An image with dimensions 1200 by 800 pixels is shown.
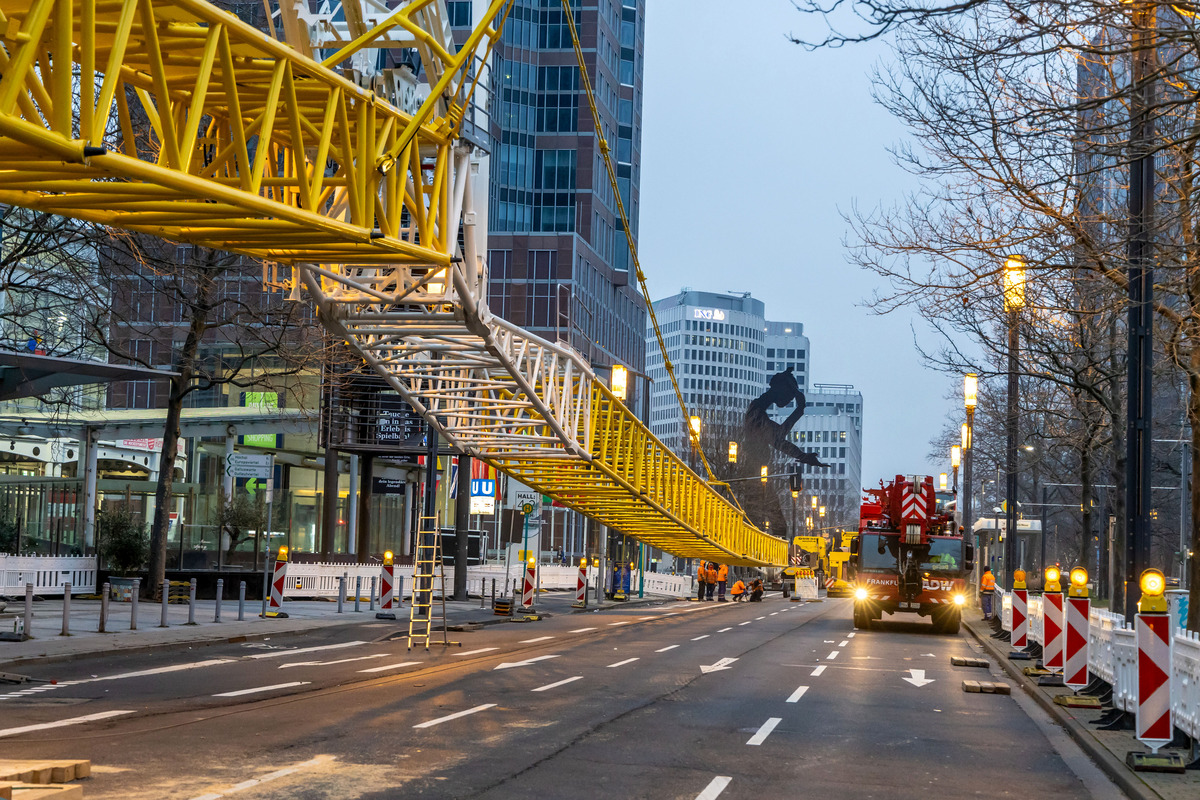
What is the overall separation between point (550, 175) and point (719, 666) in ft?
241

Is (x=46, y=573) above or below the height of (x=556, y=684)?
above

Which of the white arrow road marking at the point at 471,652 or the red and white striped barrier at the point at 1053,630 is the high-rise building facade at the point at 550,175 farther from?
the red and white striped barrier at the point at 1053,630

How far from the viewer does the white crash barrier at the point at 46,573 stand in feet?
95.0

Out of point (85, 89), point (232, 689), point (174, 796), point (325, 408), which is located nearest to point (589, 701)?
point (232, 689)

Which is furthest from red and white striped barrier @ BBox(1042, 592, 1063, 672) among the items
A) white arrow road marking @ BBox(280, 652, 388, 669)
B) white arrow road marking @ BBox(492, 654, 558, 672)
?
white arrow road marking @ BBox(280, 652, 388, 669)

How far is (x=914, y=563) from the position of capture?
1303 inches

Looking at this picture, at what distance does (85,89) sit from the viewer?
8688 mm

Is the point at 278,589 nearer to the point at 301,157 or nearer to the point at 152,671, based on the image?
the point at 152,671

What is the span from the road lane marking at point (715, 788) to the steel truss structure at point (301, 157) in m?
5.89

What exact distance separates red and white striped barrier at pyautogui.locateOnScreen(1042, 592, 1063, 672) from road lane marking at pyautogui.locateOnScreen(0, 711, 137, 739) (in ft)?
42.0

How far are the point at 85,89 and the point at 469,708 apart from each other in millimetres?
7973

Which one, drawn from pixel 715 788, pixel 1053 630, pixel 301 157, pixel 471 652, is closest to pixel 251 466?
pixel 471 652

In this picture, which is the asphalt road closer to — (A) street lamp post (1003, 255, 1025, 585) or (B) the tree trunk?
(A) street lamp post (1003, 255, 1025, 585)

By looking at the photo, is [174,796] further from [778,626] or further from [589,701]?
[778,626]
